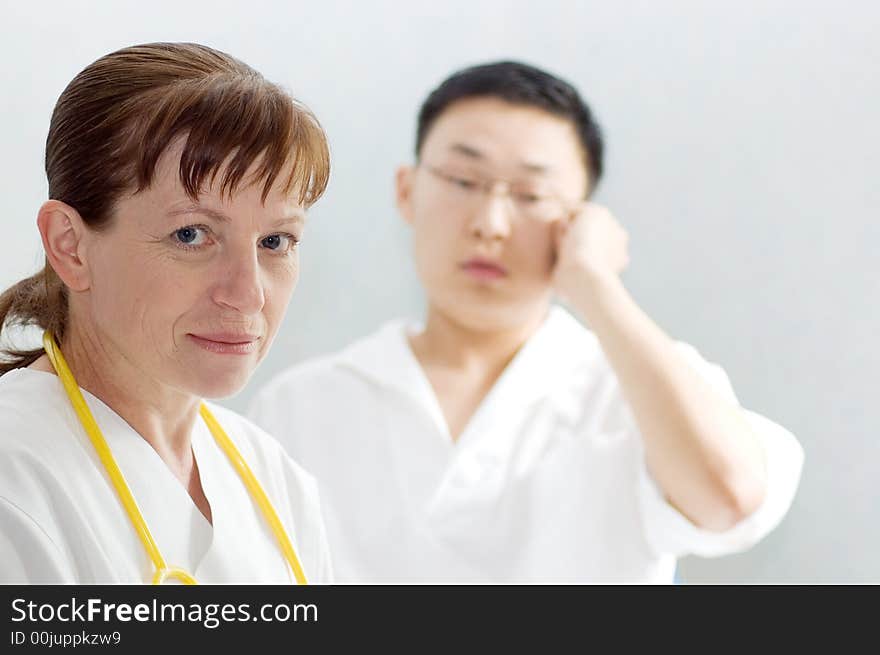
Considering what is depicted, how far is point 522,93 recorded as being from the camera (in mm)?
1559

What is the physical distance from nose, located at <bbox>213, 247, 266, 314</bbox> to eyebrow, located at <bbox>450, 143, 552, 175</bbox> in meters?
0.79

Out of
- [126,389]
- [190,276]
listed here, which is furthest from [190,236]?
[126,389]

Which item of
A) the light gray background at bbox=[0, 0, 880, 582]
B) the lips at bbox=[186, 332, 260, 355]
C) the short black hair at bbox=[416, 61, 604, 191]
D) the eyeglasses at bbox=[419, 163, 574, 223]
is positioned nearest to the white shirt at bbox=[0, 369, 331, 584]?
the lips at bbox=[186, 332, 260, 355]

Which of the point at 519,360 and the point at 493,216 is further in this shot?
the point at 519,360

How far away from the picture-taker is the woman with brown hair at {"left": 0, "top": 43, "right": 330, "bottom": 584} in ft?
2.51

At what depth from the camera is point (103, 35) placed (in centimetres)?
156

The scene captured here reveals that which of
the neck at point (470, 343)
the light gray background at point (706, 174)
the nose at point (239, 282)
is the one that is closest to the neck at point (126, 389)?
the nose at point (239, 282)

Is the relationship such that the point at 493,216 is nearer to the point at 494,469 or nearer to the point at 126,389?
the point at 494,469

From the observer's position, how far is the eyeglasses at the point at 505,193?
60.8 inches

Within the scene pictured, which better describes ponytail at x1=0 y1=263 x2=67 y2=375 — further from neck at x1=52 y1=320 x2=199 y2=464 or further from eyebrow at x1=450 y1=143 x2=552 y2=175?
eyebrow at x1=450 y1=143 x2=552 y2=175

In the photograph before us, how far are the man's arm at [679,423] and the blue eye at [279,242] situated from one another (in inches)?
26.7

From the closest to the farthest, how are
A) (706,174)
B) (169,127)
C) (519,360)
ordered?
(169,127) → (519,360) → (706,174)

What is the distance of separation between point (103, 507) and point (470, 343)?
0.91 m

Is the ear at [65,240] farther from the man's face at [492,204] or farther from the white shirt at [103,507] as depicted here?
the man's face at [492,204]
